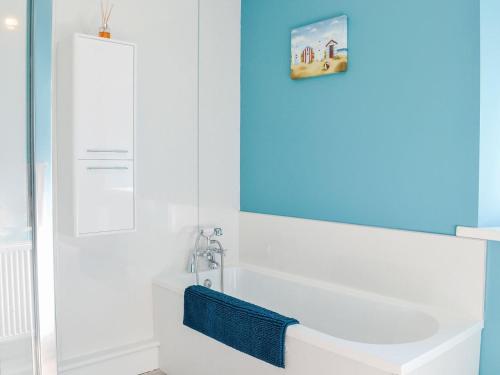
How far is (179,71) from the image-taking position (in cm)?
322

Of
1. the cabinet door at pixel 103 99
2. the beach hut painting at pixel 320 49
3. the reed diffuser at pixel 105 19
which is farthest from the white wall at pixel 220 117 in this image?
the cabinet door at pixel 103 99

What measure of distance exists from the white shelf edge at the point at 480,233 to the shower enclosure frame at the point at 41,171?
1893 mm

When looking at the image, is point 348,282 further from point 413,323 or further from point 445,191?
point 445,191

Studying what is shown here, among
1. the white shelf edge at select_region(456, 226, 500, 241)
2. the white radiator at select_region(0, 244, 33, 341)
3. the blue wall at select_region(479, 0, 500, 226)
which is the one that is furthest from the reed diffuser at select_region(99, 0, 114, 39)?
the white shelf edge at select_region(456, 226, 500, 241)

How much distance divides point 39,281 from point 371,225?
1957 millimetres

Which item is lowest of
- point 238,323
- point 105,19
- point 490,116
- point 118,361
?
point 118,361

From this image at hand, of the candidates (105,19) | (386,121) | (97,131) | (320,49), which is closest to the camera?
(97,131)

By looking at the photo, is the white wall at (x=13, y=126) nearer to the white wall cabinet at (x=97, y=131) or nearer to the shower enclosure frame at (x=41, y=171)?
the shower enclosure frame at (x=41, y=171)

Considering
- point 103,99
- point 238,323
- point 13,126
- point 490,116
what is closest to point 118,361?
point 238,323

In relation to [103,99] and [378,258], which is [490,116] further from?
[103,99]

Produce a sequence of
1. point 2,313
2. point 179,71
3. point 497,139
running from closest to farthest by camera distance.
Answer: point 2,313, point 497,139, point 179,71

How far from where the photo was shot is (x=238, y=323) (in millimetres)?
2350

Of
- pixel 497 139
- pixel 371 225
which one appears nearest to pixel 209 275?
pixel 371 225

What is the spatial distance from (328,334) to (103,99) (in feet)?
5.97
